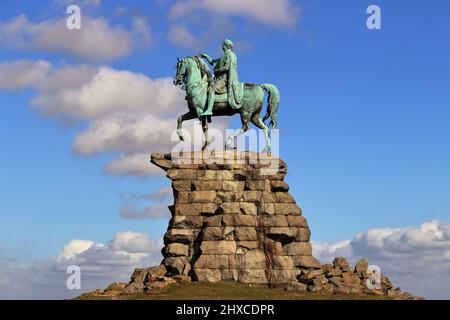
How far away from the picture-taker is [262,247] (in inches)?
1668

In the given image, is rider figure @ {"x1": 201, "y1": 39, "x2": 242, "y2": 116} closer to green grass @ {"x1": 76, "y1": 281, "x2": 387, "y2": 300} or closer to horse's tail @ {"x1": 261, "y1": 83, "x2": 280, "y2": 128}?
horse's tail @ {"x1": 261, "y1": 83, "x2": 280, "y2": 128}

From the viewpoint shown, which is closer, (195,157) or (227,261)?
(227,261)

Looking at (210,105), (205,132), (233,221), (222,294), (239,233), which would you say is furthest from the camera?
(205,132)

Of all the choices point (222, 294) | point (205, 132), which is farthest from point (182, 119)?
point (222, 294)

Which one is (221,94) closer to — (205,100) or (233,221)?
(205,100)

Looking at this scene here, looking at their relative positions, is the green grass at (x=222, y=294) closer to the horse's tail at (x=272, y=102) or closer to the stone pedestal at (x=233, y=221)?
the stone pedestal at (x=233, y=221)

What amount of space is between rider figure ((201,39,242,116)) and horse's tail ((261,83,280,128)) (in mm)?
1861

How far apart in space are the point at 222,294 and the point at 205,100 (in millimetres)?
11284

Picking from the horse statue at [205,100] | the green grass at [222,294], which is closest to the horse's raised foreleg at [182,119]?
the horse statue at [205,100]

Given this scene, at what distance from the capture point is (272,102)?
1788 inches

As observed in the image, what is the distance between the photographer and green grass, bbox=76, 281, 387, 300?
1518 inches

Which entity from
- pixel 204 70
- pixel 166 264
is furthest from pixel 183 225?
pixel 204 70
